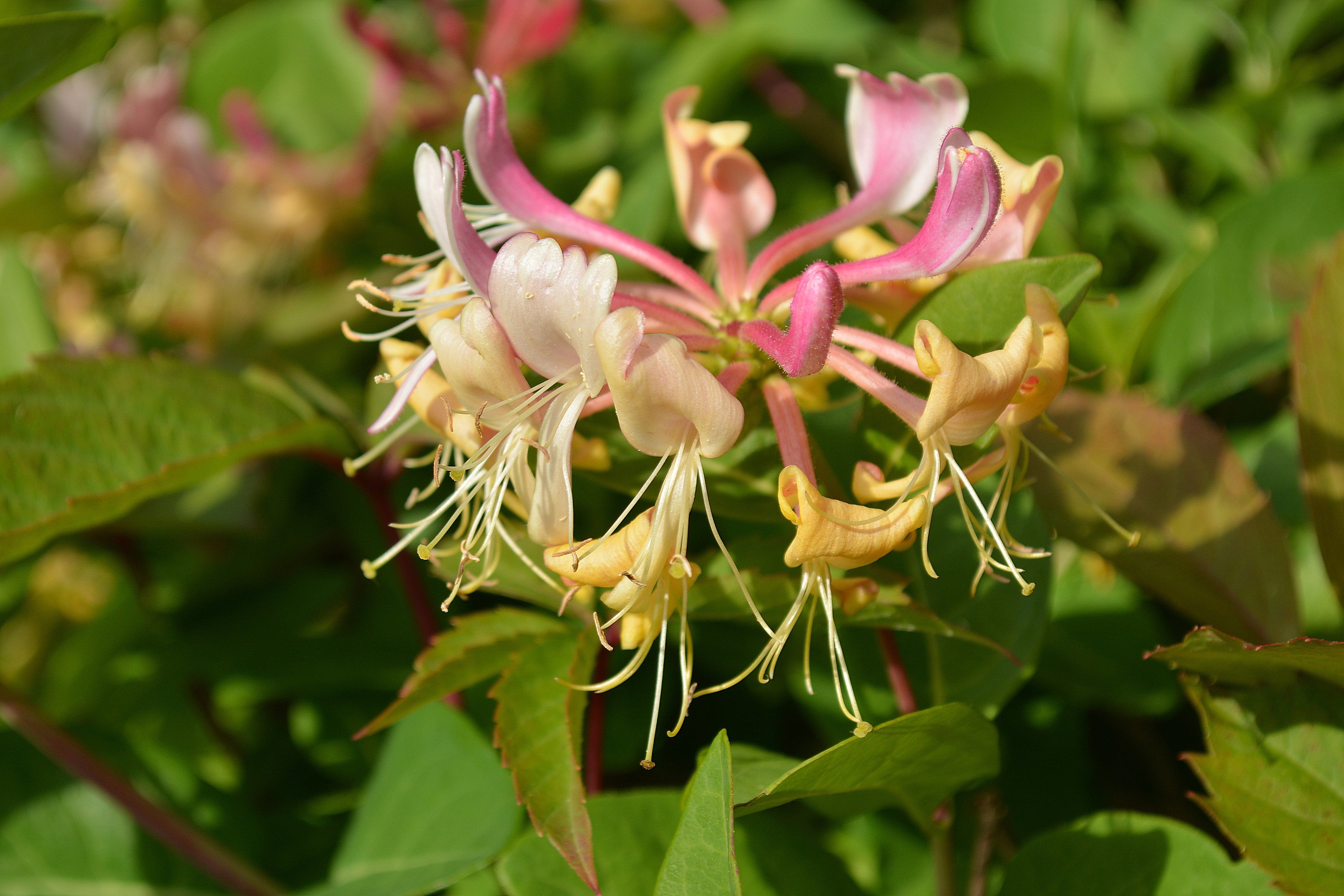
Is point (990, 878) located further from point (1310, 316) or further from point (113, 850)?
point (113, 850)

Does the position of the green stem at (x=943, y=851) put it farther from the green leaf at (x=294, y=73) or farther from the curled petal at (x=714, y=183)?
the green leaf at (x=294, y=73)

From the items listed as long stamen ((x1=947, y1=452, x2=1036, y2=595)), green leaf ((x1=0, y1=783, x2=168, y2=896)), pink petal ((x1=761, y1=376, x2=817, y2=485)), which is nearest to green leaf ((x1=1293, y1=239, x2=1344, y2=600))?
long stamen ((x1=947, y1=452, x2=1036, y2=595))

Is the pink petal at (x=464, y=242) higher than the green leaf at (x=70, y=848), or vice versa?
the pink petal at (x=464, y=242)

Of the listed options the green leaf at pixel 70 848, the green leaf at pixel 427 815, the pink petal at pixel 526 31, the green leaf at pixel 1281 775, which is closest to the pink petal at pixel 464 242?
the green leaf at pixel 427 815

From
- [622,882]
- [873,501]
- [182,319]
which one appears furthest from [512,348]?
[182,319]

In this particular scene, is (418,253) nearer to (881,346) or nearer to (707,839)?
(881,346)

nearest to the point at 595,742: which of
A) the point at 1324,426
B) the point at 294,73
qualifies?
the point at 1324,426

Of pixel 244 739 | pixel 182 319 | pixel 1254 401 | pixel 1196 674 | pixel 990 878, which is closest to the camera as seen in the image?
pixel 1196 674
